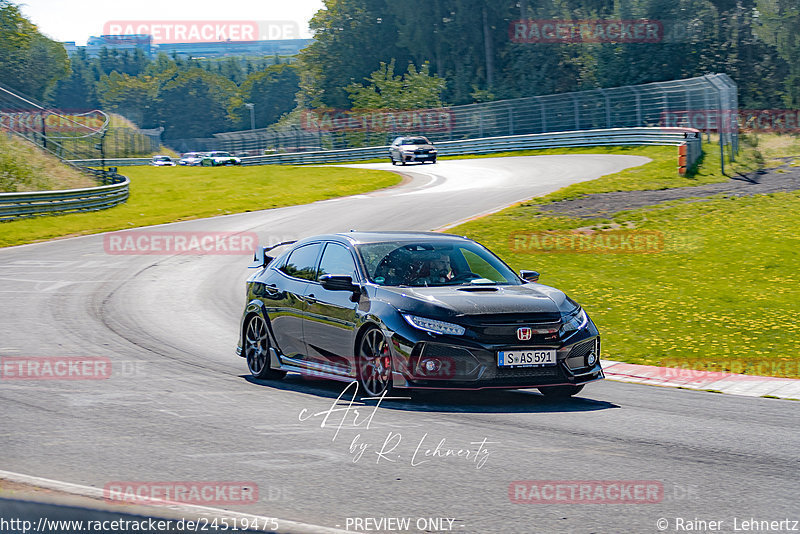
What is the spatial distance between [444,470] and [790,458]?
2.37 metres

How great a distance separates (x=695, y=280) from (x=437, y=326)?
30.5ft

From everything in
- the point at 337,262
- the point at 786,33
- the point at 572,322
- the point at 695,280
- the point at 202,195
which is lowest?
the point at 695,280

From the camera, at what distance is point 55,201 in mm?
34188

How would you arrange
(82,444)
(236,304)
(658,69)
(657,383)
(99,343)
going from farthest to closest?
(658,69) < (236,304) < (99,343) < (657,383) < (82,444)

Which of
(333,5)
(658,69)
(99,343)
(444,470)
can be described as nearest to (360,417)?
(444,470)

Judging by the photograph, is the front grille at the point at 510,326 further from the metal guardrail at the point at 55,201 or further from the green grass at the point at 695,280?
the metal guardrail at the point at 55,201

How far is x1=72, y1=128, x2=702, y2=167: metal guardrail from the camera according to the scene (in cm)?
4469

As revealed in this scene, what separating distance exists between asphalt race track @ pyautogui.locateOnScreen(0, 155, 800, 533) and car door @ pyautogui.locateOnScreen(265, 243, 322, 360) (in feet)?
1.45

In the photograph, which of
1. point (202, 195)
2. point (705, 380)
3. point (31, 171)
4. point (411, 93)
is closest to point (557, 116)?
point (202, 195)

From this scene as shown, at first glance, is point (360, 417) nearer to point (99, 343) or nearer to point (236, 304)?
point (99, 343)

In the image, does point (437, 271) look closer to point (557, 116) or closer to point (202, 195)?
point (202, 195)

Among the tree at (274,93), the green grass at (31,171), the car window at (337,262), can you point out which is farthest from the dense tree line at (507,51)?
the car window at (337,262)

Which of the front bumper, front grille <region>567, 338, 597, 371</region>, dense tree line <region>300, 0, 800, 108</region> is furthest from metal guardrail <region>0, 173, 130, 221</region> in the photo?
dense tree line <region>300, 0, 800, 108</region>

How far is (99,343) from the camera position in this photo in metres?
12.7
